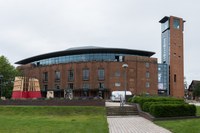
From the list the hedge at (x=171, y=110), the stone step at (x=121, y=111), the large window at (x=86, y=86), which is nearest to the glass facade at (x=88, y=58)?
the large window at (x=86, y=86)

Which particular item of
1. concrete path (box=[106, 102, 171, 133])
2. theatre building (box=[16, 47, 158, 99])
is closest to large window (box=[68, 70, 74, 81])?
theatre building (box=[16, 47, 158, 99])

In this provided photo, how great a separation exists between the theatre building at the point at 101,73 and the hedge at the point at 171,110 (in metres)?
60.6

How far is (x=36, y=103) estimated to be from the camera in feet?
→ 125

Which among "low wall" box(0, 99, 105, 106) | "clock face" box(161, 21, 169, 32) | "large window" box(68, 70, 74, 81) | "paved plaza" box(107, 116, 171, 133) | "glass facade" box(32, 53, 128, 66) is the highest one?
"clock face" box(161, 21, 169, 32)

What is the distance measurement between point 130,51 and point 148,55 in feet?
27.5

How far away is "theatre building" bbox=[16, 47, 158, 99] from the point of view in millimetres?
89938

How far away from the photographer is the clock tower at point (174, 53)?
103 metres

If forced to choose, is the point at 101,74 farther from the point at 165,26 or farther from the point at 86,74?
the point at 165,26

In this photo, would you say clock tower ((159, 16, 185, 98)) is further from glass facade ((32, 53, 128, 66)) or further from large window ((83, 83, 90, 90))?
large window ((83, 83, 90, 90))

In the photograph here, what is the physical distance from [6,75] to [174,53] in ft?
175

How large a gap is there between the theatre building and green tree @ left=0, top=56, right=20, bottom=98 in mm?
12589

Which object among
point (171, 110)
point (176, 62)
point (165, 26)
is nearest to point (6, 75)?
point (176, 62)

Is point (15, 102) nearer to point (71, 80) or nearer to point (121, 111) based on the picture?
point (121, 111)

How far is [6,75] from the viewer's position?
89750mm
